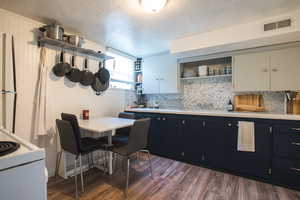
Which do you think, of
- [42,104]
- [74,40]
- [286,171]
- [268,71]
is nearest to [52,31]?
[74,40]

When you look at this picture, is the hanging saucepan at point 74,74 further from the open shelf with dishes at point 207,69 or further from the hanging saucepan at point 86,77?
the open shelf with dishes at point 207,69

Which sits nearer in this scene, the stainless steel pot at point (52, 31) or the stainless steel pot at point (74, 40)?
the stainless steel pot at point (52, 31)

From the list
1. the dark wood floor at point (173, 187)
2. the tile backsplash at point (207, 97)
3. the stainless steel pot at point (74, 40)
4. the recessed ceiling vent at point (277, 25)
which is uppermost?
the recessed ceiling vent at point (277, 25)

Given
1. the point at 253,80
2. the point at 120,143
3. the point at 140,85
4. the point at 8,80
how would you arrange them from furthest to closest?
1. the point at 140,85
2. the point at 253,80
3. the point at 120,143
4. the point at 8,80

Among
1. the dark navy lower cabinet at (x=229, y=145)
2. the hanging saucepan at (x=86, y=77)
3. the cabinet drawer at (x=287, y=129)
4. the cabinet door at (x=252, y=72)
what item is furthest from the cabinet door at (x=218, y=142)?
the hanging saucepan at (x=86, y=77)

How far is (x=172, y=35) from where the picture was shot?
2596 millimetres

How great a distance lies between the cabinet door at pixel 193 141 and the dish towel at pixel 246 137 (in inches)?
20.7

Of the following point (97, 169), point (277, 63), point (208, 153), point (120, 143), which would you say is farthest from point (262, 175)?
point (97, 169)

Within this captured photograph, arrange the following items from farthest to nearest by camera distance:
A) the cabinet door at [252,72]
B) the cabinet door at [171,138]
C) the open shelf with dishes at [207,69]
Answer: the open shelf with dishes at [207,69] < the cabinet door at [171,138] < the cabinet door at [252,72]

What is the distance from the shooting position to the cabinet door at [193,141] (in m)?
2.53

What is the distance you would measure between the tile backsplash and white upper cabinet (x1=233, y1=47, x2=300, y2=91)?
0.98 feet

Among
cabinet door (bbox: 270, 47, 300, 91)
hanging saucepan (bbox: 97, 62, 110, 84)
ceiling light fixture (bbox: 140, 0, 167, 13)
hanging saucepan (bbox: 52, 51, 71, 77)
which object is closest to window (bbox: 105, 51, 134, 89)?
hanging saucepan (bbox: 97, 62, 110, 84)

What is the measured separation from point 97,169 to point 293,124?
9.26ft

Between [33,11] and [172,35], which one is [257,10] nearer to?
[172,35]
